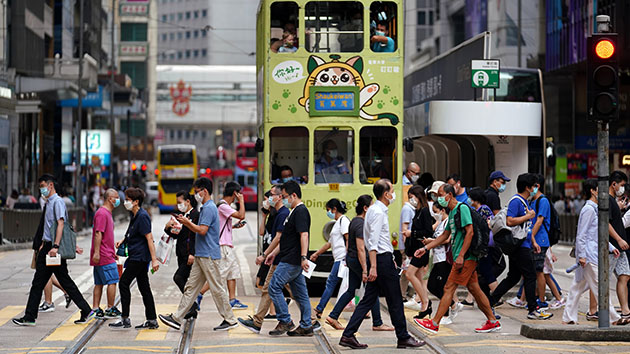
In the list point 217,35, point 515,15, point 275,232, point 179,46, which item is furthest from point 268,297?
point 179,46

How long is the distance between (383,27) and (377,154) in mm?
1871

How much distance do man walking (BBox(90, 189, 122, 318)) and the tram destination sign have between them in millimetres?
4197

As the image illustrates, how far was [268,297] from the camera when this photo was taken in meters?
12.4

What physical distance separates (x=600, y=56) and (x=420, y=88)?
1430 cm

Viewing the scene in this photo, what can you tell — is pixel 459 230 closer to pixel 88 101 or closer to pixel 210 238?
pixel 210 238

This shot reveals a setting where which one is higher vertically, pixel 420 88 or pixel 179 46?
pixel 179 46

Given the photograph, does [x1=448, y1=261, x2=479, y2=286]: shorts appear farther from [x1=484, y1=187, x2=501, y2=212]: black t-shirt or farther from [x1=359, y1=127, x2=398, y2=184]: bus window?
A: [x1=359, y1=127, x2=398, y2=184]: bus window

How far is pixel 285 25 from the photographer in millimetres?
16547

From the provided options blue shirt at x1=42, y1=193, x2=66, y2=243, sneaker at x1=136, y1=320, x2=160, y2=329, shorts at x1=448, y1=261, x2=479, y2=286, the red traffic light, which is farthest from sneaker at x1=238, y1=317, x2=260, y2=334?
the red traffic light

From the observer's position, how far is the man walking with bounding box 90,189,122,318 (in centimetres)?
1297

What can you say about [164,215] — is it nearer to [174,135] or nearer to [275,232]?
[275,232]

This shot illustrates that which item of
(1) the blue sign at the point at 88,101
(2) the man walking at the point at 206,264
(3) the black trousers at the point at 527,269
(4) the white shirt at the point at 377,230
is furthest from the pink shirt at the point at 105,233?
(1) the blue sign at the point at 88,101

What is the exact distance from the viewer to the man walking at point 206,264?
12414 millimetres

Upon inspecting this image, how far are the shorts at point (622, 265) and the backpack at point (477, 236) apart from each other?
5.86 feet
